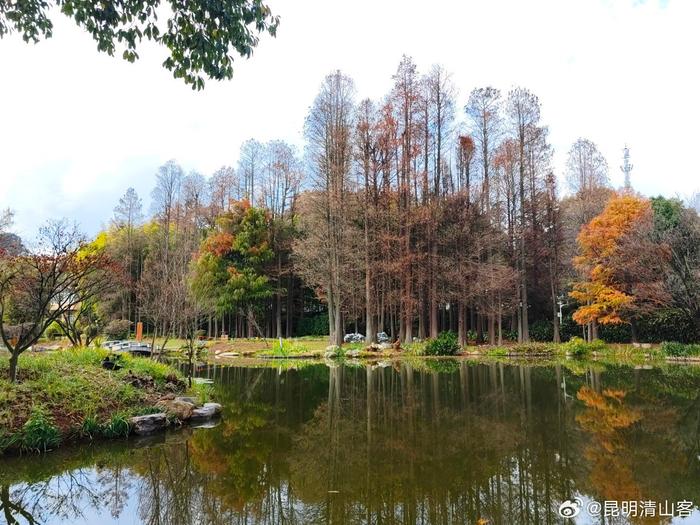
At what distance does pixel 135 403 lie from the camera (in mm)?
8453

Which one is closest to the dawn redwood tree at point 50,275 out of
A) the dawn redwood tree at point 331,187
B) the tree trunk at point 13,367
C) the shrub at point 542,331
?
the tree trunk at point 13,367

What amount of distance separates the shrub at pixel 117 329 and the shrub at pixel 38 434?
83.4ft

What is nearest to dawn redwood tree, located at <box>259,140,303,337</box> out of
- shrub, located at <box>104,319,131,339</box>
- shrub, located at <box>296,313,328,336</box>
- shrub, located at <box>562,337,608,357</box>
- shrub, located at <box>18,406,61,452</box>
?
shrub, located at <box>296,313,328,336</box>

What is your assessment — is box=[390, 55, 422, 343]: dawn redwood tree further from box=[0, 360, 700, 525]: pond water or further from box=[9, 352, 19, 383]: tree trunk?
box=[9, 352, 19, 383]: tree trunk

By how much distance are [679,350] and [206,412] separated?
19.3 m

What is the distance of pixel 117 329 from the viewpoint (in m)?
30.7

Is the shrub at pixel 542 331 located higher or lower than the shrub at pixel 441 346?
higher

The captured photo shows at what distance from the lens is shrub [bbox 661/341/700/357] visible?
63.4 ft

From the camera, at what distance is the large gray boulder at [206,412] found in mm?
8680

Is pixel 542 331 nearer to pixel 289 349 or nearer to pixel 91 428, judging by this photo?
pixel 289 349

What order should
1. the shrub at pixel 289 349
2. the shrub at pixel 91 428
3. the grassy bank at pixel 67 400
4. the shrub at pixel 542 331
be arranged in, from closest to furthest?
1. the grassy bank at pixel 67 400
2. the shrub at pixel 91 428
3. the shrub at pixel 289 349
4. the shrub at pixel 542 331

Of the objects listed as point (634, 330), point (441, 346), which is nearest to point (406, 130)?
point (441, 346)

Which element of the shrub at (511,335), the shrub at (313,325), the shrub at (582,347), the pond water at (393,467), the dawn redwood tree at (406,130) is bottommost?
the pond water at (393,467)

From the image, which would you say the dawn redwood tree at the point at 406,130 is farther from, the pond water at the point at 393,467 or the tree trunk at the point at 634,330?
the pond water at the point at 393,467
